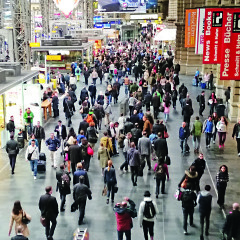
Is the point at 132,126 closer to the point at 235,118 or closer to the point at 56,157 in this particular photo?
the point at 56,157

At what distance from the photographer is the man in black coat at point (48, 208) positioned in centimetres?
1162

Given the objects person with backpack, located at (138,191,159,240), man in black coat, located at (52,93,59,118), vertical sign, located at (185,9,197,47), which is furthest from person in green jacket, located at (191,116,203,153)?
vertical sign, located at (185,9,197,47)

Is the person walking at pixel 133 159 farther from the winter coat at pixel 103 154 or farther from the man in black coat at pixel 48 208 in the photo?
the man in black coat at pixel 48 208

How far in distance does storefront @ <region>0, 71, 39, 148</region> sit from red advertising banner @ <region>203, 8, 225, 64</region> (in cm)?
809

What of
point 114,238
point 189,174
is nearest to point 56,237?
point 114,238

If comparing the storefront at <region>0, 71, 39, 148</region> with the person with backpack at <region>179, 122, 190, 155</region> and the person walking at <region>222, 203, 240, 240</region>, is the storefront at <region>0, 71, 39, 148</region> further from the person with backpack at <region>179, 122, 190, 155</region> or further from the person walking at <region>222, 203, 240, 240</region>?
the person walking at <region>222, 203, 240, 240</region>

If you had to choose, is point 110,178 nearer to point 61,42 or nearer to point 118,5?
point 61,42

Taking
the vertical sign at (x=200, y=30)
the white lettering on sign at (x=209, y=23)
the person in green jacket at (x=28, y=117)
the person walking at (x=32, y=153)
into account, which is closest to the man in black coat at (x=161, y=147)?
the person walking at (x=32, y=153)

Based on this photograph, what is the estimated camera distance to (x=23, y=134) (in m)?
20.9

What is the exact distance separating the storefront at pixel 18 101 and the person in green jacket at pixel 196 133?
7.19 metres

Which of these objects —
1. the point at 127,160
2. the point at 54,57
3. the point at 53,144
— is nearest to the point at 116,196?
the point at 127,160

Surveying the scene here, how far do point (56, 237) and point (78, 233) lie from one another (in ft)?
7.65

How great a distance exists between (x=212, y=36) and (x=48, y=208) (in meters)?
15.4

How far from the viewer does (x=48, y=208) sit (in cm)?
1167
